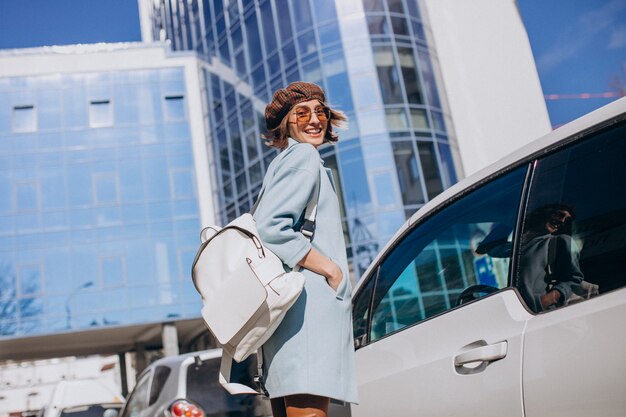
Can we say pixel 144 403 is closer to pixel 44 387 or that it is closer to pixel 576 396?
pixel 576 396

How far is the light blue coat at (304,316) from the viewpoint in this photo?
202cm

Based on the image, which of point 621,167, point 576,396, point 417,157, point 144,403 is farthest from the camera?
point 417,157

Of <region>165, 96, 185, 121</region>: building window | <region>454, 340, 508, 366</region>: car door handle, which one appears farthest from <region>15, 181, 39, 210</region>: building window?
<region>454, 340, 508, 366</region>: car door handle

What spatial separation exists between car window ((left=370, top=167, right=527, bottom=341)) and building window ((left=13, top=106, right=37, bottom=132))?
31955 millimetres

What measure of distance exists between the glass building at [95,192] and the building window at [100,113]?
5 cm

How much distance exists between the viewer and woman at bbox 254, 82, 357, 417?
203 centimetres

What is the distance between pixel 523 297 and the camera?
2236mm

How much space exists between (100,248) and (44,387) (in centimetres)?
5084

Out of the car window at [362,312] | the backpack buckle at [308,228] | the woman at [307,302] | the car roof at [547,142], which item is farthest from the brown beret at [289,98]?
the car window at [362,312]

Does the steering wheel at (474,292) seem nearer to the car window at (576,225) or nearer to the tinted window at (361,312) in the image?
the car window at (576,225)

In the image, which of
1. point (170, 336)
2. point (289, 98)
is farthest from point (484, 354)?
point (170, 336)

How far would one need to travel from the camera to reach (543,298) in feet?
7.11

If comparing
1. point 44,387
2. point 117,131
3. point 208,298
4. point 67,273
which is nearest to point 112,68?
point 117,131

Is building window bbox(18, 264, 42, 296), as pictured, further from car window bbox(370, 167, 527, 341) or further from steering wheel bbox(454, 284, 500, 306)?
steering wheel bbox(454, 284, 500, 306)
